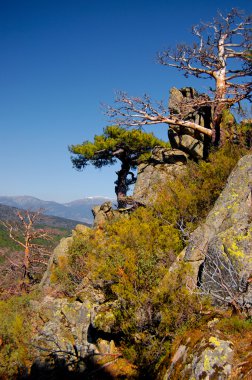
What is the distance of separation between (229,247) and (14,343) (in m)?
12.0

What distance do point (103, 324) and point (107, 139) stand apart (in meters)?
16.9

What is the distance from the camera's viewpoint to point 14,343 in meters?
14.1

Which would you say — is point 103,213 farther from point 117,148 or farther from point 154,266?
point 154,266

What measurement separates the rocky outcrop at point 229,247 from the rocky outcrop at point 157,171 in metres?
8.68

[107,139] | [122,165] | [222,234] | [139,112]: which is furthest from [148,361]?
[122,165]

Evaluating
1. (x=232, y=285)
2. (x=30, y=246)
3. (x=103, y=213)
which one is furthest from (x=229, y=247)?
(x=30, y=246)

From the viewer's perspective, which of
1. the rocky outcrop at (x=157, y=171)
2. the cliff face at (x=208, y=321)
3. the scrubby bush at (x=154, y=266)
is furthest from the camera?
the rocky outcrop at (x=157, y=171)

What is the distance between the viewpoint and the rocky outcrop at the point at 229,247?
20.9 ft

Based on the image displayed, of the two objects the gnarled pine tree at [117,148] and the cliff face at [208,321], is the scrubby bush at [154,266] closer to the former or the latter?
the cliff face at [208,321]

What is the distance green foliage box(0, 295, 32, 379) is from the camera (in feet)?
42.8

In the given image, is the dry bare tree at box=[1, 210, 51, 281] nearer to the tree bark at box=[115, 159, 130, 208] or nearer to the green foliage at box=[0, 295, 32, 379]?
the tree bark at box=[115, 159, 130, 208]

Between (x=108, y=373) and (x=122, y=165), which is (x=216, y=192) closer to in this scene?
(x=108, y=373)

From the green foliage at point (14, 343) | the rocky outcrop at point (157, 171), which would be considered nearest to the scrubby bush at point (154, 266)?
the rocky outcrop at point (157, 171)

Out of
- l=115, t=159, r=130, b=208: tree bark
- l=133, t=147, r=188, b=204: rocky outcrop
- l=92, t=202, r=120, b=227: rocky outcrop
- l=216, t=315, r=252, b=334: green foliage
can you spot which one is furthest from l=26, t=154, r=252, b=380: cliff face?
l=115, t=159, r=130, b=208: tree bark
